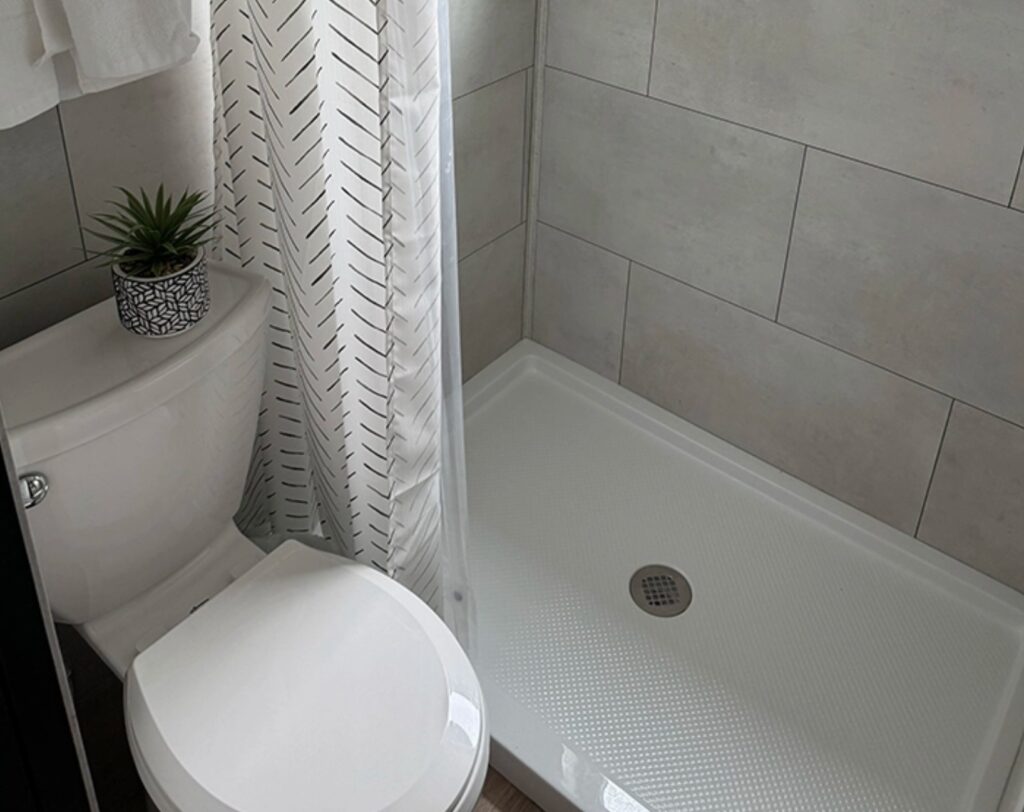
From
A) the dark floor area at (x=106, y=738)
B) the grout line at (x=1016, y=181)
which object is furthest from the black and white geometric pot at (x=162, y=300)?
the grout line at (x=1016, y=181)

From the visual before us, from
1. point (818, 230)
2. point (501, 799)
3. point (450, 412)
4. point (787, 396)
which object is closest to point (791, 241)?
point (818, 230)

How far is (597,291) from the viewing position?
94.6 inches

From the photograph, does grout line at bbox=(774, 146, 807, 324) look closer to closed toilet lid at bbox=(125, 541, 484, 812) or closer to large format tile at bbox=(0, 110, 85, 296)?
closed toilet lid at bbox=(125, 541, 484, 812)

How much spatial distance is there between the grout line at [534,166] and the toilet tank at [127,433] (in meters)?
0.94

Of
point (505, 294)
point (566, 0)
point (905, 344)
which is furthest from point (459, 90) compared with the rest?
point (905, 344)

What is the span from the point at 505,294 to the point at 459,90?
526 mm

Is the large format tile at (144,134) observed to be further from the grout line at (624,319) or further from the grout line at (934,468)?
the grout line at (934,468)

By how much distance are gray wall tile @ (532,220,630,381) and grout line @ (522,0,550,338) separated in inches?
0.6

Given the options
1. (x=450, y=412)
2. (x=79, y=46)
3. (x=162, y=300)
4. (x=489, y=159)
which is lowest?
(x=450, y=412)

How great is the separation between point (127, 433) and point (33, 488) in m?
0.14

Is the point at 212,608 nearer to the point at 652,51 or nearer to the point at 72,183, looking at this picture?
the point at 72,183

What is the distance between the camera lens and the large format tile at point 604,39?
6.79 ft

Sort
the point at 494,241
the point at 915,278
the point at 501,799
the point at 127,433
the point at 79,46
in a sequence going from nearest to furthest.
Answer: the point at 79,46 → the point at 127,433 → the point at 501,799 → the point at 915,278 → the point at 494,241

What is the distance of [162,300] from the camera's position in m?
1.41
